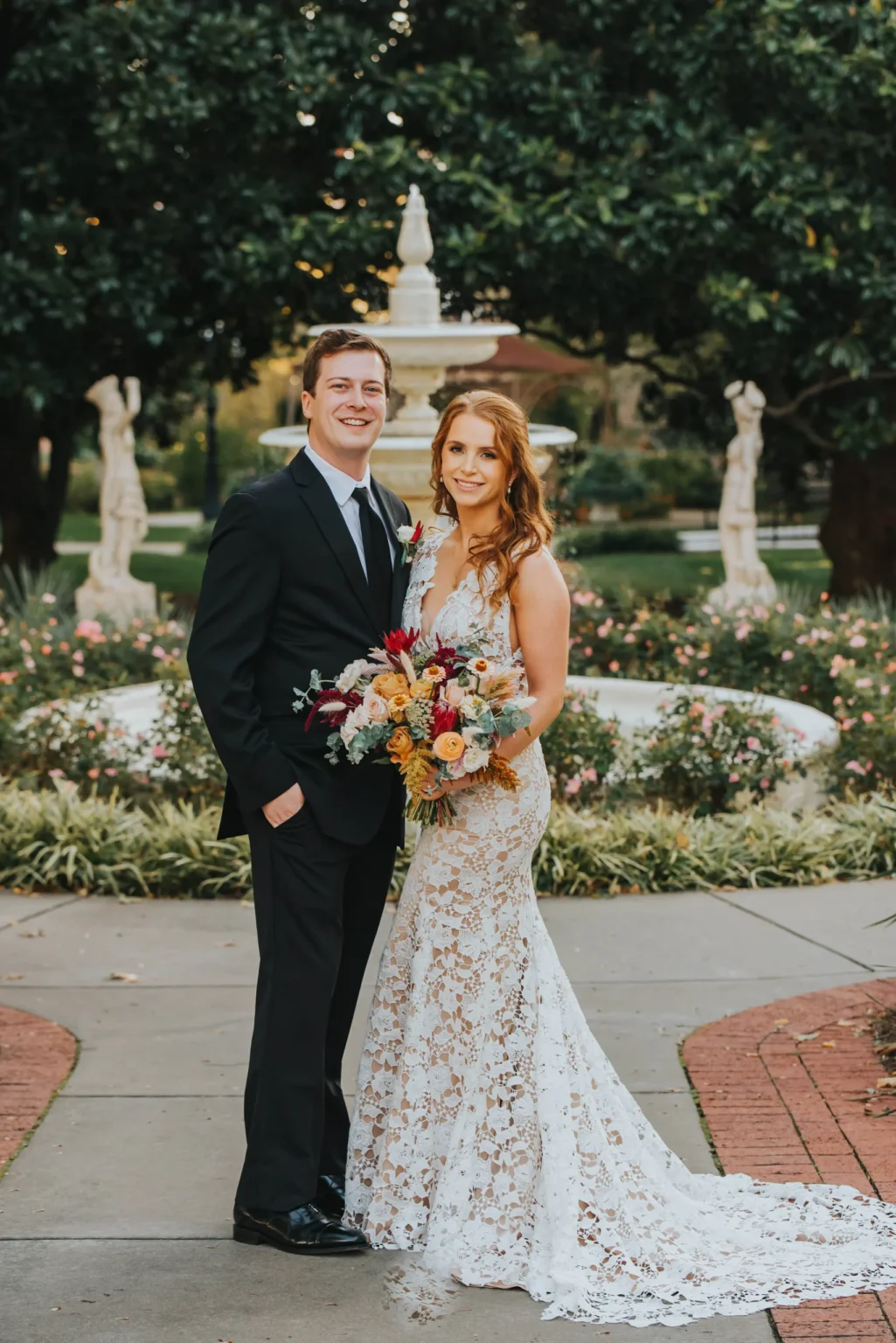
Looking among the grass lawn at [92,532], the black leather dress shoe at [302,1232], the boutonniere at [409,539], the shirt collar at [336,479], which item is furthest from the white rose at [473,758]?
the grass lawn at [92,532]

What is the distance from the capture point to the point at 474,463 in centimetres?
400

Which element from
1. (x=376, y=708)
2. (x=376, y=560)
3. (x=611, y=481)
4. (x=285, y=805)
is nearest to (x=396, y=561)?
(x=376, y=560)

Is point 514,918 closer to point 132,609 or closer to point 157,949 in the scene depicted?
point 157,949

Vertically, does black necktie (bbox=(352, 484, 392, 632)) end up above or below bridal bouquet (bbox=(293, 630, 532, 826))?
above

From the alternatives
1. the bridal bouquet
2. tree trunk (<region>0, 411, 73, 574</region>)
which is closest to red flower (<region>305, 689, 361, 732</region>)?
the bridal bouquet

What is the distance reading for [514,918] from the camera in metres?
4.17

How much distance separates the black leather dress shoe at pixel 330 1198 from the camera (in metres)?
4.24

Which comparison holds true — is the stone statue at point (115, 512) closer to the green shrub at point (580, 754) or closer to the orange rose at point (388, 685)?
the green shrub at point (580, 754)

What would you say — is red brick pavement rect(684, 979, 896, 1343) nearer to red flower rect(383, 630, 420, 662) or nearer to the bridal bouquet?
the bridal bouquet

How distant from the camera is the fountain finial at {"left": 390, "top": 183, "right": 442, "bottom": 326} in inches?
366

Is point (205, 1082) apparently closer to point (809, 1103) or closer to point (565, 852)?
point (809, 1103)

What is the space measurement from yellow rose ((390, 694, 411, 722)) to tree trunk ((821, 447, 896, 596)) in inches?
475

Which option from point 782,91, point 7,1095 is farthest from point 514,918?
point 782,91

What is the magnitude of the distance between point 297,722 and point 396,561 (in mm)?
467
